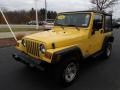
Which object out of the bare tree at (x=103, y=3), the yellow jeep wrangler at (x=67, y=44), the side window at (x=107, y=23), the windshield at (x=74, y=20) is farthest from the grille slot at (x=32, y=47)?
the bare tree at (x=103, y=3)

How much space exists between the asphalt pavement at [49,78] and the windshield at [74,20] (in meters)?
1.68

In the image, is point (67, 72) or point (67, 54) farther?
point (67, 72)

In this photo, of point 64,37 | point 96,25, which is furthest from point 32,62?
point 96,25

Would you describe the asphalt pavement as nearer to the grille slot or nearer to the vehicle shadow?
the vehicle shadow

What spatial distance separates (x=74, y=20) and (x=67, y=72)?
1939 millimetres

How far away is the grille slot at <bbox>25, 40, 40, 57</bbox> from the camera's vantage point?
4.68 meters

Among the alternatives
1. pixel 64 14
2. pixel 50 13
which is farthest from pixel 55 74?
pixel 50 13

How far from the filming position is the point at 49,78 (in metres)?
5.37

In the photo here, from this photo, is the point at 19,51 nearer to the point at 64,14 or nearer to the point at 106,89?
the point at 64,14

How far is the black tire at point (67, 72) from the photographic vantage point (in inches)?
174

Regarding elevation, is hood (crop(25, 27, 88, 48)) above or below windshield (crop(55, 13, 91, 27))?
below

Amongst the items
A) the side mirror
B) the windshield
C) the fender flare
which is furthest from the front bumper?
the side mirror

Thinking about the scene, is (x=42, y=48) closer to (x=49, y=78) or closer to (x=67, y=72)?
(x=67, y=72)

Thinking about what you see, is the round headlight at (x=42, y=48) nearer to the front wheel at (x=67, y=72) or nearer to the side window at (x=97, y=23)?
the front wheel at (x=67, y=72)
